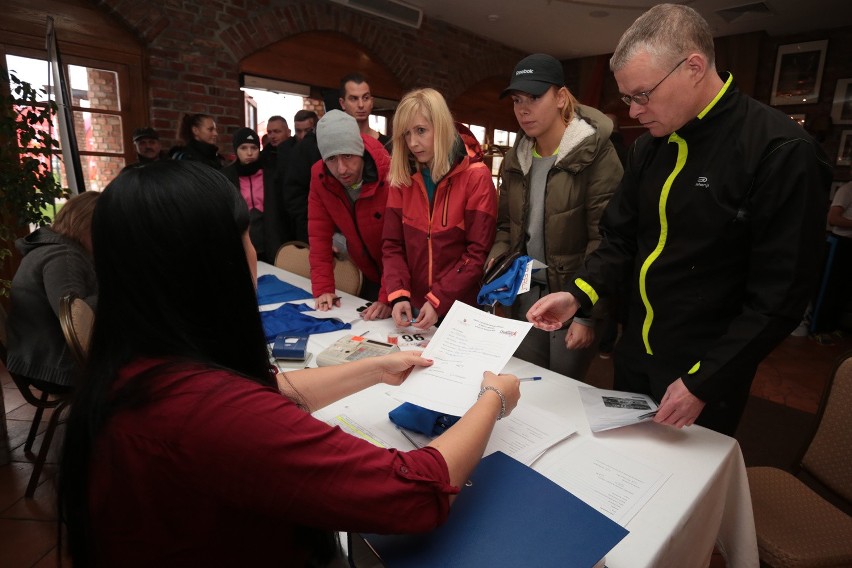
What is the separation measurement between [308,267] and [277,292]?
55cm

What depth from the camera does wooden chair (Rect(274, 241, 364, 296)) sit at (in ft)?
8.46

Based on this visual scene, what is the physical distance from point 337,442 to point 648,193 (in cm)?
104

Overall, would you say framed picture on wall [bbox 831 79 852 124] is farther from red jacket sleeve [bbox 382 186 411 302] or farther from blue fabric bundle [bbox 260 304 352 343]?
blue fabric bundle [bbox 260 304 352 343]

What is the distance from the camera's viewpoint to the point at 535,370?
1.47 metres

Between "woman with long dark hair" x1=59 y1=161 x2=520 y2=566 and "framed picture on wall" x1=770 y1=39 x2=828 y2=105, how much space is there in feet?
24.5

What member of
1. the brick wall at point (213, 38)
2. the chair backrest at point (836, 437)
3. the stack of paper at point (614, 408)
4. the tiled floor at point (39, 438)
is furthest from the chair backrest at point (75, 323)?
the brick wall at point (213, 38)

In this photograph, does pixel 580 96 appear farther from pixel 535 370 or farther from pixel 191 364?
pixel 191 364

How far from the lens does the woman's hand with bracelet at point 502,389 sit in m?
0.96

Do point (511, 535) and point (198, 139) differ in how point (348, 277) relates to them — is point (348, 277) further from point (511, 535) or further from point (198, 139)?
point (198, 139)

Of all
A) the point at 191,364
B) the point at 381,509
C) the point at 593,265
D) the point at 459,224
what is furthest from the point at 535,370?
the point at 191,364

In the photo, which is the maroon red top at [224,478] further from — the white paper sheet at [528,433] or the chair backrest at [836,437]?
the chair backrest at [836,437]

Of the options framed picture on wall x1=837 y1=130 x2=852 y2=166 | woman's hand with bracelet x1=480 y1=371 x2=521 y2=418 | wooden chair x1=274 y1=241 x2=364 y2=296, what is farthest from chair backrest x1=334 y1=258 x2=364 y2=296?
framed picture on wall x1=837 y1=130 x2=852 y2=166

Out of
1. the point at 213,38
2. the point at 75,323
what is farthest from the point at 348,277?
the point at 213,38

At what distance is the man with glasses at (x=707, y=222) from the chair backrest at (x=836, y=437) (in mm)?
423
